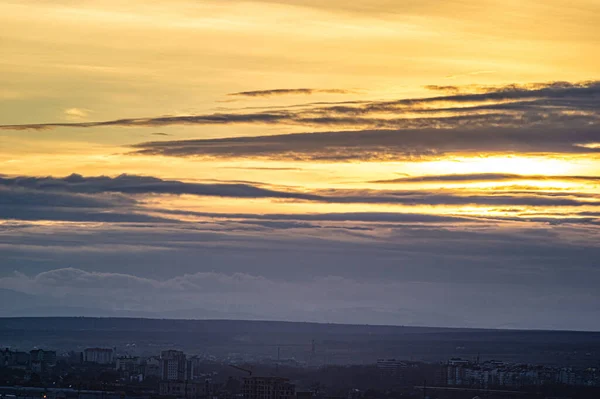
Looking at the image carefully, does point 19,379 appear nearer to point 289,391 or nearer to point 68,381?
point 68,381

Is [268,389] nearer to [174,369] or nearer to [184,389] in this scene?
[184,389]

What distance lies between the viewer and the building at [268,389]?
139 m

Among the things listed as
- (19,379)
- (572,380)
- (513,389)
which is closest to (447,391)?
(513,389)

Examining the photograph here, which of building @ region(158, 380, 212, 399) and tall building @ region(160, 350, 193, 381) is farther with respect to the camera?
tall building @ region(160, 350, 193, 381)

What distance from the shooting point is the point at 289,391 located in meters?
140

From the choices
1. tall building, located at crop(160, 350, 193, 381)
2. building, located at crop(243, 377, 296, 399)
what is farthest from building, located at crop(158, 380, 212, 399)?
tall building, located at crop(160, 350, 193, 381)

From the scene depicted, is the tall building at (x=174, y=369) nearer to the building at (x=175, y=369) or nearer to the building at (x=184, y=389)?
the building at (x=175, y=369)

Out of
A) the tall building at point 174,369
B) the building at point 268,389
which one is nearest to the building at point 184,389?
the building at point 268,389

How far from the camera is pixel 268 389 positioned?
141 m

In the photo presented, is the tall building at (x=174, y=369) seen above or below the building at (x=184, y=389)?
above

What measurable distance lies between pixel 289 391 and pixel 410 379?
49361 mm

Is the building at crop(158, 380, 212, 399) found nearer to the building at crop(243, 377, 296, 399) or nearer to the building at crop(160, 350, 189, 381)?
the building at crop(243, 377, 296, 399)

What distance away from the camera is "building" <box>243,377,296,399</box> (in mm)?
139375

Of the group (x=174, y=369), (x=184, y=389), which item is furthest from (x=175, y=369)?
(x=184, y=389)
